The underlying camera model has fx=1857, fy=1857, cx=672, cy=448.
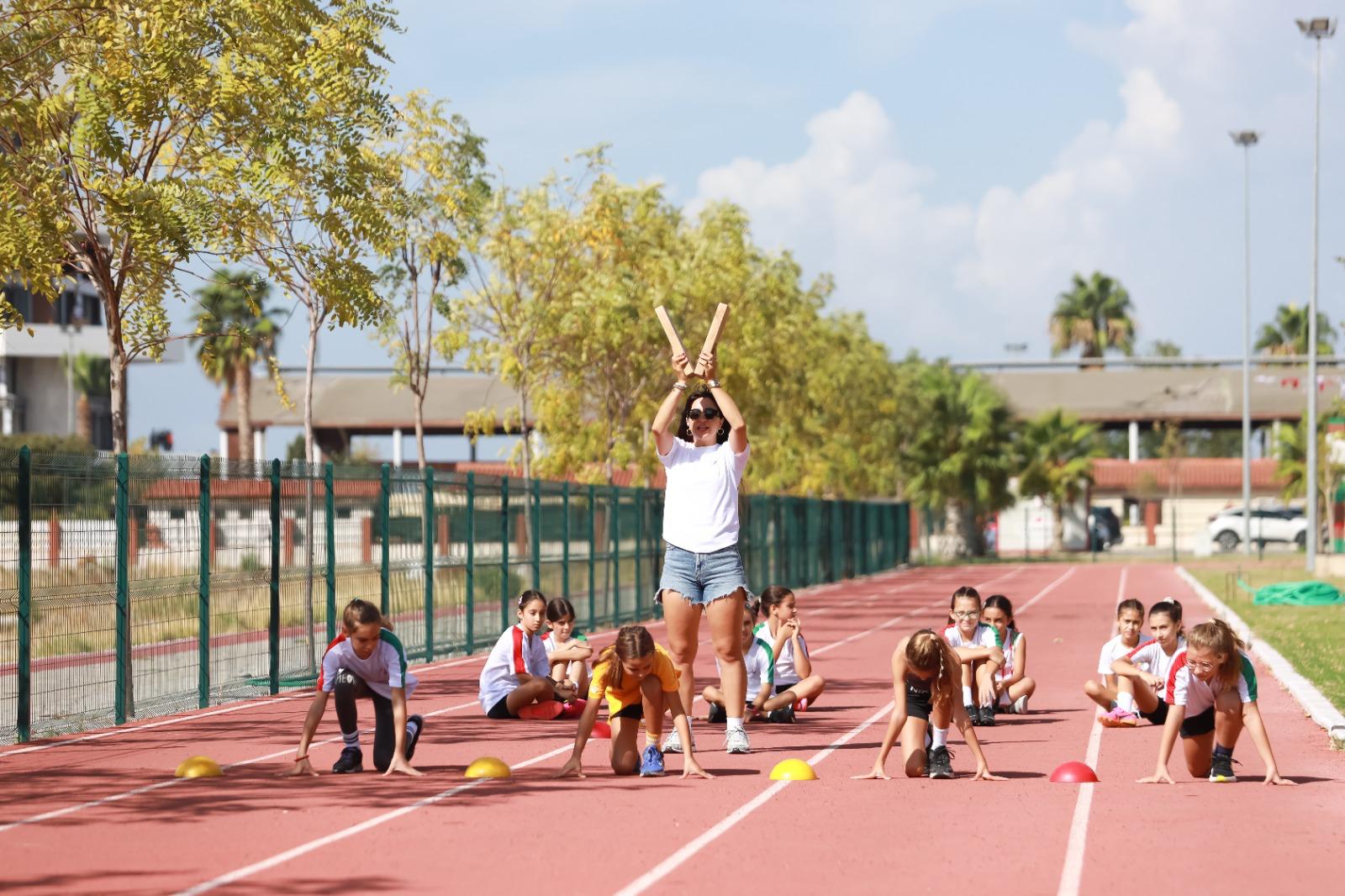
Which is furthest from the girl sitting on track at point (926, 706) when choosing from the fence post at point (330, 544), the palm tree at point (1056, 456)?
the palm tree at point (1056, 456)

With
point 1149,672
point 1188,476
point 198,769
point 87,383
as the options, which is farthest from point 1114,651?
point 87,383

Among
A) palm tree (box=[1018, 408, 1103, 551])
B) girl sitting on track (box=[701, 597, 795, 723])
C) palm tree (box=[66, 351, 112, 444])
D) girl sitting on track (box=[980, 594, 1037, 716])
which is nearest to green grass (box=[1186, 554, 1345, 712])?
girl sitting on track (box=[980, 594, 1037, 716])

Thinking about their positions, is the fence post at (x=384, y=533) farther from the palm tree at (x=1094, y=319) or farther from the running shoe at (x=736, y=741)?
the palm tree at (x=1094, y=319)

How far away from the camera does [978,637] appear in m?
14.1

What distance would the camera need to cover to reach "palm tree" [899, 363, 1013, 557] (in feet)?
213

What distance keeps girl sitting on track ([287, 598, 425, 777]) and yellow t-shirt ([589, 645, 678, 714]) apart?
1.09m

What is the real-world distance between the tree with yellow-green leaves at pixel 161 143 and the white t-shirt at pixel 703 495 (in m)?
5.16

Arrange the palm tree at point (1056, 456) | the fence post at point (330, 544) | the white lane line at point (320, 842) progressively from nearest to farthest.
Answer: the white lane line at point (320, 842) < the fence post at point (330, 544) < the palm tree at point (1056, 456)

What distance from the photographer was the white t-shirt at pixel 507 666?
13977mm

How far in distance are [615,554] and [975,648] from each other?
1591 centimetres

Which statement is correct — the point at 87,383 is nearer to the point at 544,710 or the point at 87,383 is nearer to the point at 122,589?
the point at 122,589

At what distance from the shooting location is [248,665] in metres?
16.6

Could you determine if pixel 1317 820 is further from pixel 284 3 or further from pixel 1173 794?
pixel 284 3

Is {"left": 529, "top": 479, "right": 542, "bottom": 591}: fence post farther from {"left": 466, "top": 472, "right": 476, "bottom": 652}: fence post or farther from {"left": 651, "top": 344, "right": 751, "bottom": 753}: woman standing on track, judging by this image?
{"left": 651, "top": 344, "right": 751, "bottom": 753}: woman standing on track
